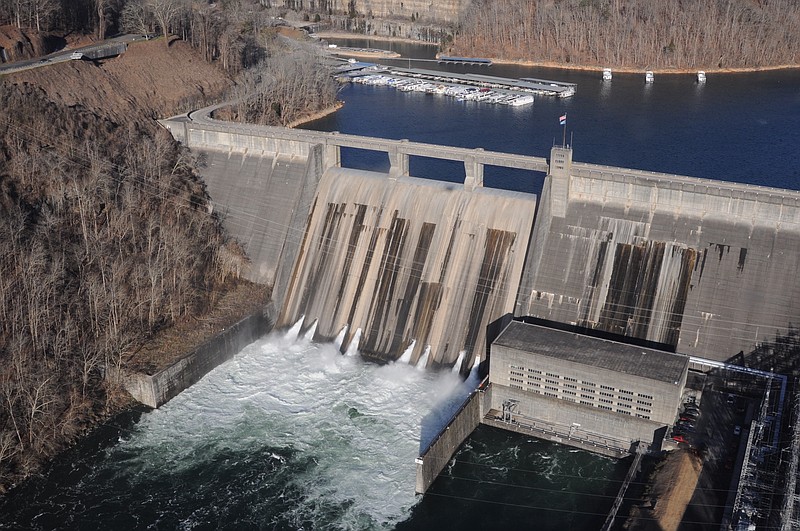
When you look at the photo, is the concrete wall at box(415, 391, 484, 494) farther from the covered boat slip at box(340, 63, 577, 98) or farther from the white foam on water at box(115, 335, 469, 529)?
the covered boat slip at box(340, 63, 577, 98)

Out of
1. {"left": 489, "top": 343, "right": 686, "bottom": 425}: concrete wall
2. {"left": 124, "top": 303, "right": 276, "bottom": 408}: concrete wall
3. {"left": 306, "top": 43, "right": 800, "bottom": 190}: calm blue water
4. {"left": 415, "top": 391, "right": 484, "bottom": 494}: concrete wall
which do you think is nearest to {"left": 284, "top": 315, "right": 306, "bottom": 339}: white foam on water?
{"left": 124, "top": 303, "right": 276, "bottom": 408}: concrete wall

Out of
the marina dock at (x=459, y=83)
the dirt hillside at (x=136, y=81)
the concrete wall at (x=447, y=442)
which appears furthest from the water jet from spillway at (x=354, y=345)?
the marina dock at (x=459, y=83)

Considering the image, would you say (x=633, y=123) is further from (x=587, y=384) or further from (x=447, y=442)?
(x=447, y=442)

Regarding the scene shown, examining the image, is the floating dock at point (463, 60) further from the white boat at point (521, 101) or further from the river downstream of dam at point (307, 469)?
the river downstream of dam at point (307, 469)

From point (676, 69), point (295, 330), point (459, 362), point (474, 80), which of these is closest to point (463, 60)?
point (474, 80)

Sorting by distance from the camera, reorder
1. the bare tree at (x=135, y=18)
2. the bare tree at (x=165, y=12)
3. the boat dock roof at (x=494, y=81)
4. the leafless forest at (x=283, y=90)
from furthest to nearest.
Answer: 1. the boat dock roof at (x=494, y=81)
2. the bare tree at (x=135, y=18)
3. the bare tree at (x=165, y=12)
4. the leafless forest at (x=283, y=90)

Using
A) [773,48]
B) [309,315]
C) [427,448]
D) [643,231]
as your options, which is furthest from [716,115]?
[427,448]
